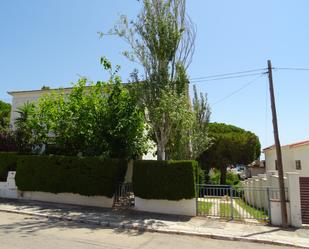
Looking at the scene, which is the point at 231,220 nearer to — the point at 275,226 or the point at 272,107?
the point at 275,226

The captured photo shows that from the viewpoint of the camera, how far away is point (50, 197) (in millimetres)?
15094

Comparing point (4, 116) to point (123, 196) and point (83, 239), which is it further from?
point (83, 239)

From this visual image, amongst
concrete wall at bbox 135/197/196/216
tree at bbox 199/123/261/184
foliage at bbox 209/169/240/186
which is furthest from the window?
concrete wall at bbox 135/197/196/216

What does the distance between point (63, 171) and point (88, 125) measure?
103 inches

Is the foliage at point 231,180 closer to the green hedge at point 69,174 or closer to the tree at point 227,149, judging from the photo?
the tree at point 227,149

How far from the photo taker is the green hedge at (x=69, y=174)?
46.1ft

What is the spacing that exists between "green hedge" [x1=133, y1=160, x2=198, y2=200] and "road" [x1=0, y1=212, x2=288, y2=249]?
3054mm

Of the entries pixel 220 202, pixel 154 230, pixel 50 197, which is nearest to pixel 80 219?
pixel 154 230

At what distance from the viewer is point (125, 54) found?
14859mm

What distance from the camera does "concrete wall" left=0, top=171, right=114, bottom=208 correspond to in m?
14.2

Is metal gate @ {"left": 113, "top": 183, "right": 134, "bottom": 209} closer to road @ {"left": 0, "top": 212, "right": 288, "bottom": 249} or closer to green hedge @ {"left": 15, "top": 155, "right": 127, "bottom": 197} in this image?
green hedge @ {"left": 15, "top": 155, "right": 127, "bottom": 197}

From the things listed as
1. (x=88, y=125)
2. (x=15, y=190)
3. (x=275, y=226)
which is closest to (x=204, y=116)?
(x=88, y=125)

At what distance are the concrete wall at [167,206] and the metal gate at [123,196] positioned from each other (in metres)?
0.98

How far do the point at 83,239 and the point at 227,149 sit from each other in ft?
84.5
